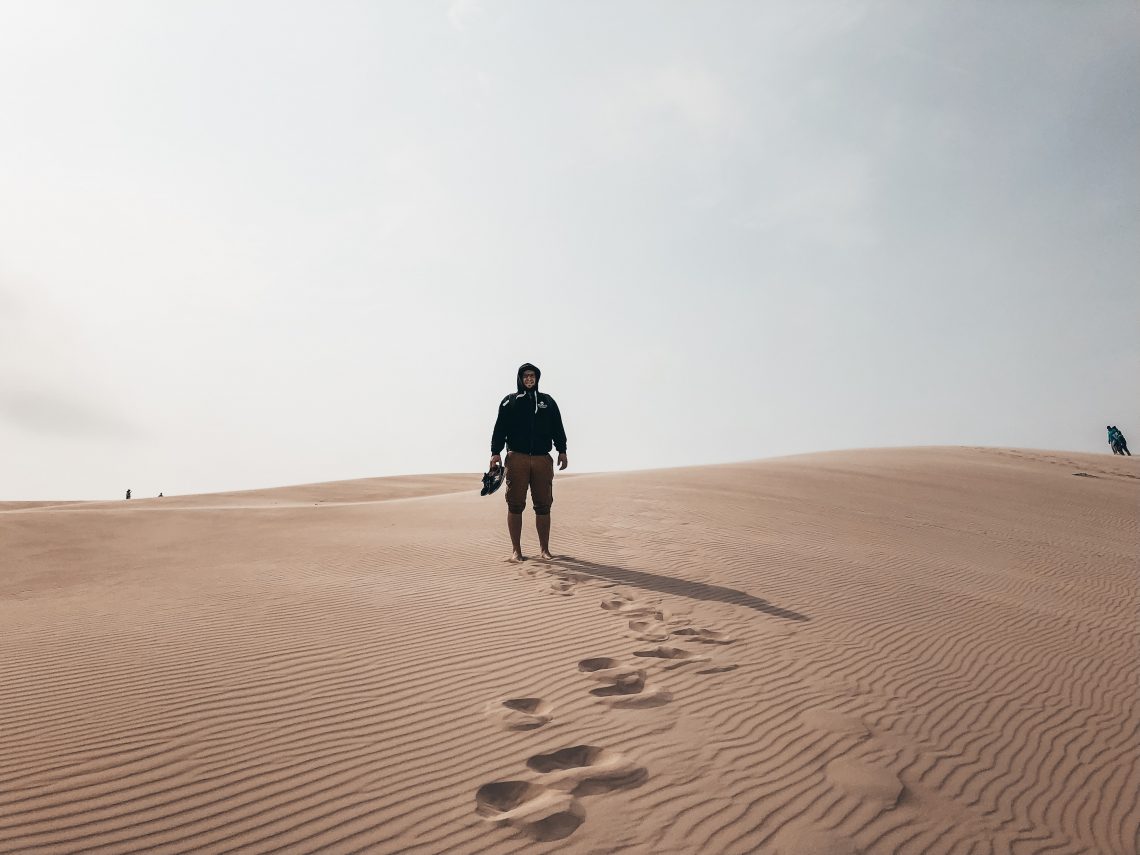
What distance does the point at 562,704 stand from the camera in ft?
13.3

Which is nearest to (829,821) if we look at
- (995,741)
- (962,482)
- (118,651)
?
(995,741)

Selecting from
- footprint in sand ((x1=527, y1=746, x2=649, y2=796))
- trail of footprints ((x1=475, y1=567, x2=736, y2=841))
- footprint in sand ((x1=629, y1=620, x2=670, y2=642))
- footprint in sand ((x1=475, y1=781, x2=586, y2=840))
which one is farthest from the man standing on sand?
footprint in sand ((x1=475, y1=781, x2=586, y2=840))

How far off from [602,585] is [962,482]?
58.8ft

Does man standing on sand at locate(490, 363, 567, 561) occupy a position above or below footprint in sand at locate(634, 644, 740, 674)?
above

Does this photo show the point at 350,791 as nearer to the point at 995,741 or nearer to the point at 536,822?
the point at 536,822

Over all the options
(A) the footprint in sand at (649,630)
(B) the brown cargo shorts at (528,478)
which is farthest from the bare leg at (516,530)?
(A) the footprint in sand at (649,630)

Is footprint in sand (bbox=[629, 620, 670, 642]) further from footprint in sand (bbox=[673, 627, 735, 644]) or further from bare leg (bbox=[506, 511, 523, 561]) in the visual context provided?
bare leg (bbox=[506, 511, 523, 561])

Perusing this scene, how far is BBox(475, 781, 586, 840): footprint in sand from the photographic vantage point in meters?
2.79

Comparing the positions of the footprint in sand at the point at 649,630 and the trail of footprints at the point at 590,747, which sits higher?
the footprint in sand at the point at 649,630

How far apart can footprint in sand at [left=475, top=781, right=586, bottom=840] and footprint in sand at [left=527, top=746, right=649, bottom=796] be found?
Answer: 0.09 metres

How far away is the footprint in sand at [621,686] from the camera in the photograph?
4066 mm

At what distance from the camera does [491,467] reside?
7.65m

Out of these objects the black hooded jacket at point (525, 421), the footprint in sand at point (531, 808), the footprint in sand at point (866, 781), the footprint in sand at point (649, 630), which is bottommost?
the footprint in sand at point (866, 781)

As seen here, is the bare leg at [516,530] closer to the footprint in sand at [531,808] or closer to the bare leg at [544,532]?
the bare leg at [544,532]
